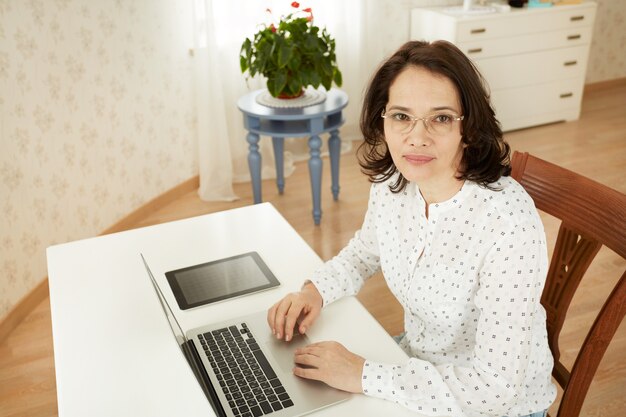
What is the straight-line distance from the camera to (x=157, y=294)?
144 cm

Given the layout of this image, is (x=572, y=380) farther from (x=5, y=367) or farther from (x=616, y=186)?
(x=616, y=186)

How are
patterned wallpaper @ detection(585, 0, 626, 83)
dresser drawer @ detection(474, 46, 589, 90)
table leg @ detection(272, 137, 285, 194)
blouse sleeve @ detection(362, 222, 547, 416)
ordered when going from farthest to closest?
patterned wallpaper @ detection(585, 0, 626, 83)
dresser drawer @ detection(474, 46, 589, 90)
table leg @ detection(272, 137, 285, 194)
blouse sleeve @ detection(362, 222, 547, 416)

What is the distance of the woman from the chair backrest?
3.2 inches

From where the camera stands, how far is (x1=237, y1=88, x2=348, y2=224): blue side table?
3172 millimetres

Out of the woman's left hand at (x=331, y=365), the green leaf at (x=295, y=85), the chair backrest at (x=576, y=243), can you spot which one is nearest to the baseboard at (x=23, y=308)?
the green leaf at (x=295, y=85)

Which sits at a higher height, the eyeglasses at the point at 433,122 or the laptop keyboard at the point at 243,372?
the eyeglasses at the point at 433,122

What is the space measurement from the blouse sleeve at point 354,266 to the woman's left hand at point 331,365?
22 centimetres

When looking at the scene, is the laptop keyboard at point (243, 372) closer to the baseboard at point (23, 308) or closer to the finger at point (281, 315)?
the finger at point (281, 315)

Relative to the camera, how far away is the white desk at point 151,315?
118 cm

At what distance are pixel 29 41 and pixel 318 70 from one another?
4.28 ft

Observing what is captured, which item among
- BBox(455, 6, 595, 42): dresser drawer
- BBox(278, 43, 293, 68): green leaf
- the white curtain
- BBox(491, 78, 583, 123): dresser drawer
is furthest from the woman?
BBox(491, 78, 583, 123): dresser drawer

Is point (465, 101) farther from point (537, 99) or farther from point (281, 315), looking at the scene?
point (537, 99)

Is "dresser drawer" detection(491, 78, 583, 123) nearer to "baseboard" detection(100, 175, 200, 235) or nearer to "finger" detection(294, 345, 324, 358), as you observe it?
"baseboard" detection(100, 175, 200, 235)

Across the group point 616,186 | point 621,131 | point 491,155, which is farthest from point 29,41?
point 621,131
